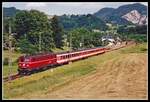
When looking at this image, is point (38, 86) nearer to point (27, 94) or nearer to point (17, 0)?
point (27, 94)

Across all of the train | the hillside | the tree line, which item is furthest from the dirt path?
the tree line

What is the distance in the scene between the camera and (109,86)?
92.7 ft

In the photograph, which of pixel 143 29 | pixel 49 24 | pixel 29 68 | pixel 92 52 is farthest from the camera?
pixel 49 24

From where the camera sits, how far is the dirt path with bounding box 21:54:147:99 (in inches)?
967

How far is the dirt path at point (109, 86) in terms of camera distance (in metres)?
24.6

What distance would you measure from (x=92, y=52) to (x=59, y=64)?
17603 millimetres

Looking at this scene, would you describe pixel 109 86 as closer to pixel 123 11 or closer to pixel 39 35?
pixel 39 35

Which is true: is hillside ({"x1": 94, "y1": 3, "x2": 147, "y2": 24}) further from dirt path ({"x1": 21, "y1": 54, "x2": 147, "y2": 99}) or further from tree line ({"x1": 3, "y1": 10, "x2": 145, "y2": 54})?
dirt path ({"x1": 21, "y1": 54, "x2": 147, "y2": 99})

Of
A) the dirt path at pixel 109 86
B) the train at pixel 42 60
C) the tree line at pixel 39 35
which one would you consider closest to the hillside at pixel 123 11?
the tree line at pixel 39 35

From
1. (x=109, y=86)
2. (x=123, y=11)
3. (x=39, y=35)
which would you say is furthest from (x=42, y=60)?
(x=123, y=11)

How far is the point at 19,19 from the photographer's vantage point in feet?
218

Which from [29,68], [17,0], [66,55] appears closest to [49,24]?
[66,55]

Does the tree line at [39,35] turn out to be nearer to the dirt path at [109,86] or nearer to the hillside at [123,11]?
the hillside at [123,11]

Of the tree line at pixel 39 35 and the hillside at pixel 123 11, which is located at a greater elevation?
the hillside at pixel 123 11
